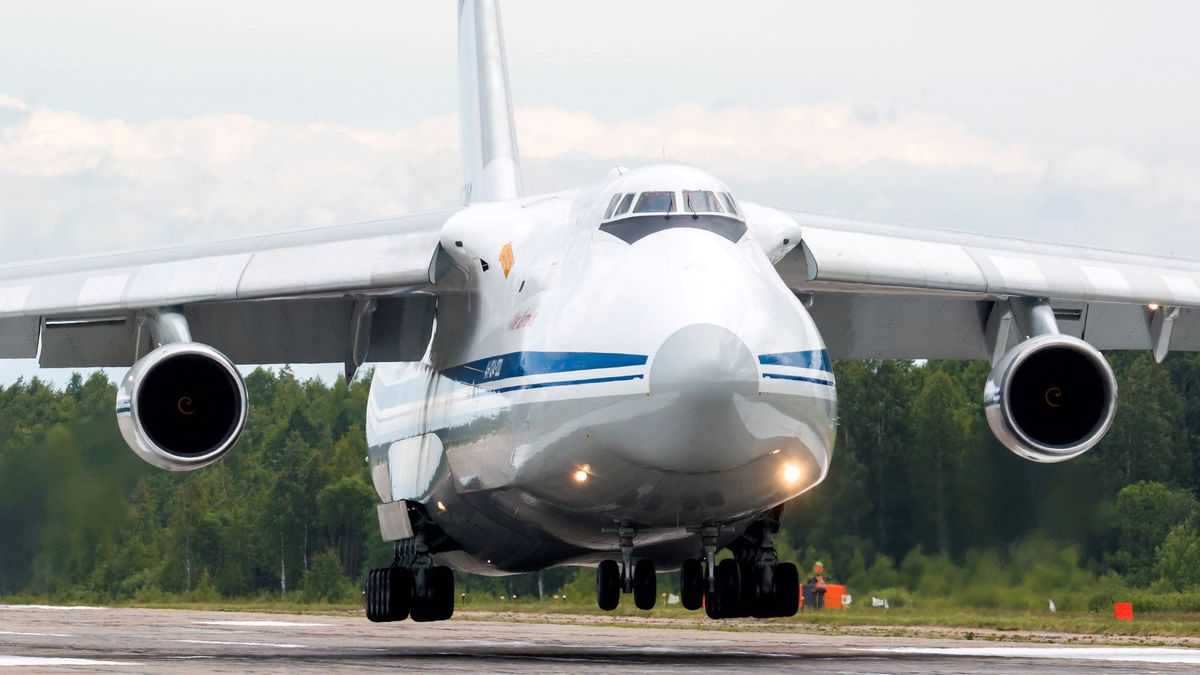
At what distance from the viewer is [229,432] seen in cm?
1548

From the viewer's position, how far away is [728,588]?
15.6 metres

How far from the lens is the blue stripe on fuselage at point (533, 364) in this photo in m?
13.1

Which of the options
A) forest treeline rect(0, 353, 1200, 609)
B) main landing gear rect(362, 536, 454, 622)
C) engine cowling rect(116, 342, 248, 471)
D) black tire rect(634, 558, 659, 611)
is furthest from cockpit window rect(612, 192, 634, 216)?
forest treeline rect(0, 353, 1200, 609)

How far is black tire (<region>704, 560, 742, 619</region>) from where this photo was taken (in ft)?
50.5

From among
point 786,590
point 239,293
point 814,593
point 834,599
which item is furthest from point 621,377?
point 814,593

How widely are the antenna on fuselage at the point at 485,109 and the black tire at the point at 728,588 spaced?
539cm

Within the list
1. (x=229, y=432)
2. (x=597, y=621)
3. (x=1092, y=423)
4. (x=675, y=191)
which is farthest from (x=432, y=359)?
(x=597, y=621)

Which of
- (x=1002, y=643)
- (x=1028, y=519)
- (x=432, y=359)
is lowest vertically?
(x=1002, y=643)

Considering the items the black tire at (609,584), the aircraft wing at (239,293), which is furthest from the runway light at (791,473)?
the aircraft wing at (239,293)

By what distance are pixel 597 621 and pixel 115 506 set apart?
7.04 meters

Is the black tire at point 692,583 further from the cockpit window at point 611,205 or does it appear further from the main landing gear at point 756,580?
the cockpit window at point 611,205

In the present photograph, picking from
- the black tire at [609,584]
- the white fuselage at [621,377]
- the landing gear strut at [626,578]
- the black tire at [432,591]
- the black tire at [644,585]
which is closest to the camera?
the white fuselage at [621,377]

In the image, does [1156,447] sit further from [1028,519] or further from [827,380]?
[827,380]

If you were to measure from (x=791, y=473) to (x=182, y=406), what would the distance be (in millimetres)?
4994
